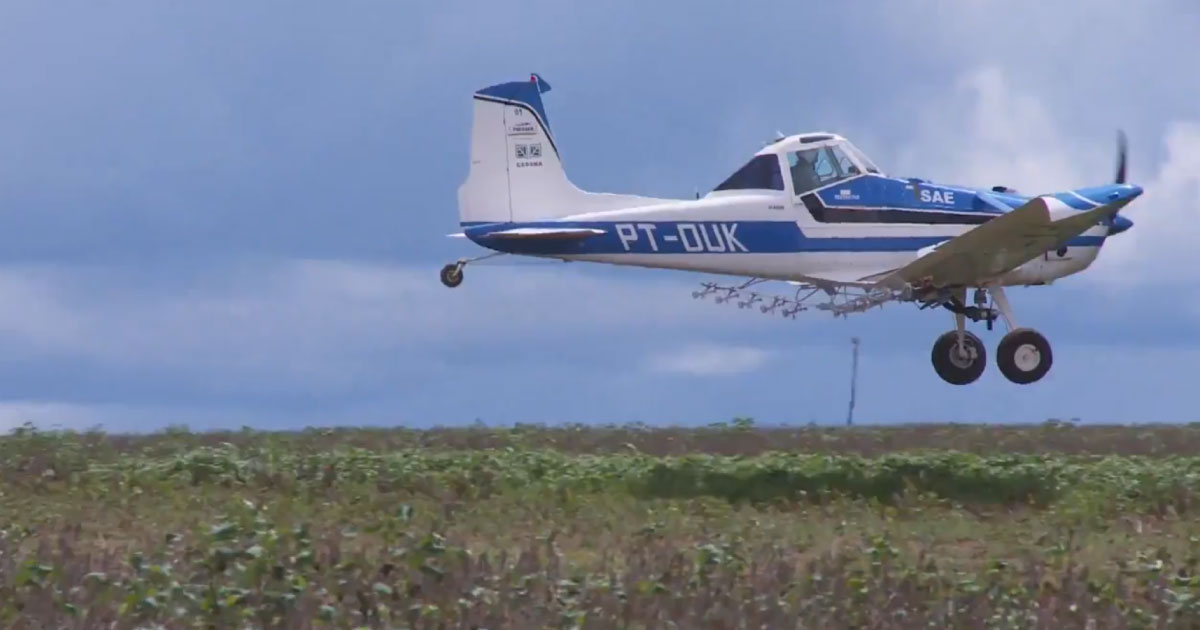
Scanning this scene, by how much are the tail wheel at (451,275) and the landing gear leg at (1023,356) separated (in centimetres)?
725

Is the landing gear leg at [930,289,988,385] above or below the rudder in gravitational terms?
below

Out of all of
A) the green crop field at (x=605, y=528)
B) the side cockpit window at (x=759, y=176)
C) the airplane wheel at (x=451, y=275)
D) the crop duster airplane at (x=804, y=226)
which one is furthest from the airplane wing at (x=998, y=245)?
the airplane wheel at (x=451, y=275)

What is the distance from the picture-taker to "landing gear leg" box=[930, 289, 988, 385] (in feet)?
83.5

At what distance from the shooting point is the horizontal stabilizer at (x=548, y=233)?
81.6 ft

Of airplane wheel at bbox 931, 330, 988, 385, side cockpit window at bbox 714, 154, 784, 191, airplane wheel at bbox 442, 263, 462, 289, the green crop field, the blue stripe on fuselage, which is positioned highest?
side cockpit window at bbox 714, 154, 784, 191

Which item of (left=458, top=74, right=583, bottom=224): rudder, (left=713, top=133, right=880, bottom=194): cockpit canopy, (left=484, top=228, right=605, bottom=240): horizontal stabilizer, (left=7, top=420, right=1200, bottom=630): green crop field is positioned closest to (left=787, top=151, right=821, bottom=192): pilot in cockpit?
(left=713, top=133, right=880, bottom=194): cockpit canopy

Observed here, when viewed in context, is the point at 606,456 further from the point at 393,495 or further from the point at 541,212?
the point at 541,212

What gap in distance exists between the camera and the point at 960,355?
25531 mm

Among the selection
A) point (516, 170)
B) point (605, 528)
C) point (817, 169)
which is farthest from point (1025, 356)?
point (605, 528)

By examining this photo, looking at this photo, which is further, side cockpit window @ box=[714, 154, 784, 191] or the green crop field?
side cockpit window @ box=[714, 154, 784, 191]

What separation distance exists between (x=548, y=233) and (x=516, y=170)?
105 centimetres

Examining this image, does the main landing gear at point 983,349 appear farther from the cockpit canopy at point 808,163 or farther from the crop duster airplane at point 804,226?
the cockpit canopy at point 808,163

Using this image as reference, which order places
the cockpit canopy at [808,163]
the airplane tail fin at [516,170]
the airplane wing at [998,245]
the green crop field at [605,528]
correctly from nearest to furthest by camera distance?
1. the green crop field at [605,528]
2. the airplane wing at [998,245]
3. the cockpit canopy at [808,163]
4. the airplane tail fin at [516,170]

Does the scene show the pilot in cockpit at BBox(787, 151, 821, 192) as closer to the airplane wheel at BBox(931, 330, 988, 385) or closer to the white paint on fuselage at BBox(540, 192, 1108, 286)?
the white paint on fuselage at BBox(540, 192, 1108, 286)
